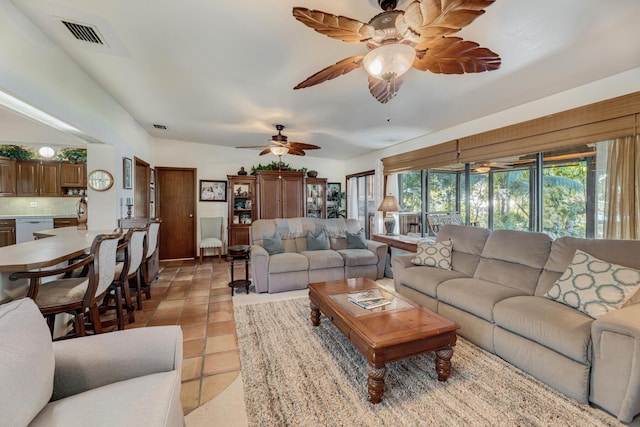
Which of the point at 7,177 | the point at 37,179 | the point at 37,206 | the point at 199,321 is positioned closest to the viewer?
the point at 199,321

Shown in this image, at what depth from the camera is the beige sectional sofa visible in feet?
5.02

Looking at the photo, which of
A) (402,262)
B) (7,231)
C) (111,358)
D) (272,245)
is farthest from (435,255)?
(7,231)

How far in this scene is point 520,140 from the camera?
321cm

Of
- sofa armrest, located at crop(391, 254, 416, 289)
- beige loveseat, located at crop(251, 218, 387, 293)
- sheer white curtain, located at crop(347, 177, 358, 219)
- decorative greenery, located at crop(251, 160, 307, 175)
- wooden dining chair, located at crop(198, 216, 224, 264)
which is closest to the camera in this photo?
sofa armrest, located at crop(391, 254, 416, 289)

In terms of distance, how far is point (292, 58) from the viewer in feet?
7.85

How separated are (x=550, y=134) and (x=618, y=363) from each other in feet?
7.76

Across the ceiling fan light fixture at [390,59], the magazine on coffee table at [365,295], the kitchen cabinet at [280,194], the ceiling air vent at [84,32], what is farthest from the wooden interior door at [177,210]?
the ceiling fan light fixture at [390,59]

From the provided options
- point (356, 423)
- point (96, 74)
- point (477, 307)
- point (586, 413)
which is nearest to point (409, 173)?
point (477, 307)

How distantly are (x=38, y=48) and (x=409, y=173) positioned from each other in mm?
5121

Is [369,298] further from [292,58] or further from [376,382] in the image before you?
[292,58]

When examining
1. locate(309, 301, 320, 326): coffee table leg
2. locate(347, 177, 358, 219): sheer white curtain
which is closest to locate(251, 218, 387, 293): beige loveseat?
locate(309, 301, 320, 326): coffee table leg

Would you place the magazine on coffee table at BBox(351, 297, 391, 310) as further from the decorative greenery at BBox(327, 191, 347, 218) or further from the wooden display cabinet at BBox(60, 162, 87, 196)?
the wooden display cabinet at BBox(60, 162, 87, 196)

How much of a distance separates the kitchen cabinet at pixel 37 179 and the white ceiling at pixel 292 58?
320 cm

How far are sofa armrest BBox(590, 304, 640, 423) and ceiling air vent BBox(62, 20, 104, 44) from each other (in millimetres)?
4084
